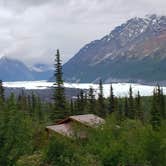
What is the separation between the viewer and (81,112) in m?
96.6

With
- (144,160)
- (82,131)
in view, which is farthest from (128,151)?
(82,131)

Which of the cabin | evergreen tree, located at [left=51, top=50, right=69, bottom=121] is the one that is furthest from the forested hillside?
evergreen tree, located at [left=51, top=50, right=69, bottom=121]

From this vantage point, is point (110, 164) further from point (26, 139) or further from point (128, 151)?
point (26, 139)

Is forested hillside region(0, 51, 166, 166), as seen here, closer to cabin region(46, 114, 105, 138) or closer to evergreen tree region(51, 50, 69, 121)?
cabin region(46, 114, 105, 138)

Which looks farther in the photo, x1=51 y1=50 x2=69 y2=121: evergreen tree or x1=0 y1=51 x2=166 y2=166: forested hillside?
x1=51 y1=50 x2=69 y2=121: evergreen tree

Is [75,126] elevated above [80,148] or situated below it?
above

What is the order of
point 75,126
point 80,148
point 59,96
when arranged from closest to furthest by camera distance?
point 80,148
point 75,126
point 59,96

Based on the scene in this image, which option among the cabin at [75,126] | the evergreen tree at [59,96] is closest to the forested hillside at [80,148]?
the cabin at [75,126]

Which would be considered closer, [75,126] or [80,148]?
[80,148]

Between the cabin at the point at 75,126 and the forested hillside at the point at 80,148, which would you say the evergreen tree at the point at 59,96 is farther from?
the forested hillside at the point at 80,148

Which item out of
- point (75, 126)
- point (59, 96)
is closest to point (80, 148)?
point (75, 126)

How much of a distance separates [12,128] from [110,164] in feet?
29.6

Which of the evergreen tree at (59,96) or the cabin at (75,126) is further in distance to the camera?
the evergreen tree at (59,96)

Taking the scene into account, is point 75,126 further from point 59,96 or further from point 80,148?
point 80,148
